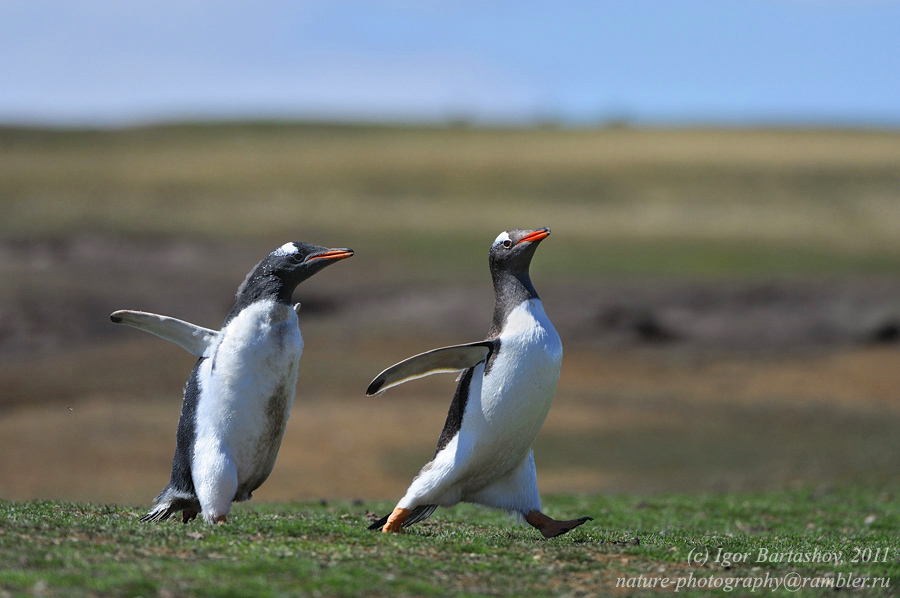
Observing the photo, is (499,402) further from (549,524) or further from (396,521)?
(396,521)

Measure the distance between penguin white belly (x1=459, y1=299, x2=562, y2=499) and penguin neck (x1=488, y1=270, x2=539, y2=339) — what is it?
4.6 inches

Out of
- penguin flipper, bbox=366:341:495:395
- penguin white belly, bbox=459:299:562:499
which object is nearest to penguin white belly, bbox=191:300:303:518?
penguin flipper, bbox=366:341:495:395

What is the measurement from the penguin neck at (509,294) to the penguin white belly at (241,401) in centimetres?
169

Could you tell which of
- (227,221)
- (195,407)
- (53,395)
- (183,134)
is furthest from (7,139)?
(195,407)

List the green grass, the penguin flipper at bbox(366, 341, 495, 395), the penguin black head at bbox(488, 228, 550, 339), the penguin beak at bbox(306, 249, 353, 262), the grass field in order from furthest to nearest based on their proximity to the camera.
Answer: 1. the penguin black head at bbox(488, 228, 550, 339)
2. the penguin beak at bbox(306, 249, 353, 262)
3. the penguin flipper at bbox(366, 341, 495, 395)
4. the grass field
5. the green grass

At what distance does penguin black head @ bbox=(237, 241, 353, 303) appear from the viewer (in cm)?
839

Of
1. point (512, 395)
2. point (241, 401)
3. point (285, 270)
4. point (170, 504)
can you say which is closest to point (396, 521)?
point (512, 395)

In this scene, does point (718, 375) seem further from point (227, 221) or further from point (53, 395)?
point (227, 221)

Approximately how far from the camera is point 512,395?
26.7 ft

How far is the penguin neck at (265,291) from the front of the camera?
330 inches

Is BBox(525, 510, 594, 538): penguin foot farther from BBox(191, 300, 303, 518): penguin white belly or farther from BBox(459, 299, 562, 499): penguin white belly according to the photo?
BBox(191, 300, 303, 518): penguin white belly

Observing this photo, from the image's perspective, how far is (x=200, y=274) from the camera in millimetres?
34625

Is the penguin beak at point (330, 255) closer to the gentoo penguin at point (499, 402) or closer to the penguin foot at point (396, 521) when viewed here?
the gentoo penguin at point (499, 402)

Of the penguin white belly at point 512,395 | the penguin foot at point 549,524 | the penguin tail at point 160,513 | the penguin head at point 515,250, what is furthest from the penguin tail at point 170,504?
the penguin head at point 515,250
